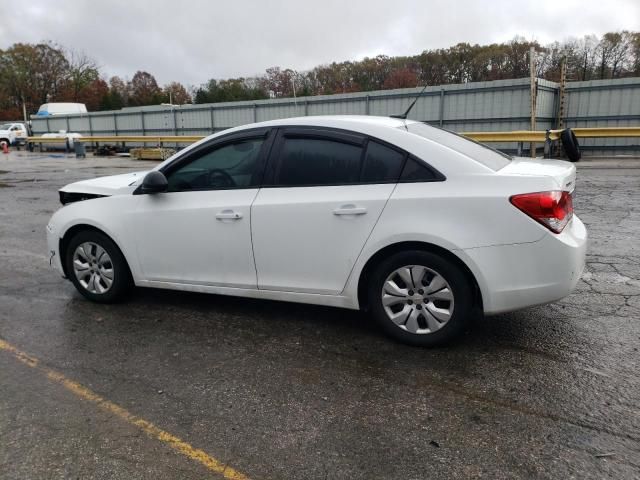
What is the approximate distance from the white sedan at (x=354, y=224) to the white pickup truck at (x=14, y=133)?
41859 mm

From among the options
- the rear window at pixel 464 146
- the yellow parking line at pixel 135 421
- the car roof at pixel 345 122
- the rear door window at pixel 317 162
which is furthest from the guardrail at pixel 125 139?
the yellow parking line at pixel 135 421

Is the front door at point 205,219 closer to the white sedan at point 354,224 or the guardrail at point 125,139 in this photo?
the white sedan at point 354,224

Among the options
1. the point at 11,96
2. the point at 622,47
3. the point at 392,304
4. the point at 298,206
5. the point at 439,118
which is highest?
the point at 622,47

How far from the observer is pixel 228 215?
4.04m

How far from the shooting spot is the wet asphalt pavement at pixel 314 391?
2508 millimetres

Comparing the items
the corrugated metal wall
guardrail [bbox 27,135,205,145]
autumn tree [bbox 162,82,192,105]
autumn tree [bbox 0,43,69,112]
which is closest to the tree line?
autumn tree [bbox 0,43,69,112]

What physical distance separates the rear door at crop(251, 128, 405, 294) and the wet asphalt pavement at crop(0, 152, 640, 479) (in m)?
0.52

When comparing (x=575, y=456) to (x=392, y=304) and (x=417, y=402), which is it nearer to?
(x=417, y=402)

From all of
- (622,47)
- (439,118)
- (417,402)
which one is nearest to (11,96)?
(439,118)

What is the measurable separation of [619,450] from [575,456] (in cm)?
23

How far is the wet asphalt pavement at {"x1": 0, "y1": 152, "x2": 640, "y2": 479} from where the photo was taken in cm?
251

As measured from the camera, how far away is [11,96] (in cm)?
6844

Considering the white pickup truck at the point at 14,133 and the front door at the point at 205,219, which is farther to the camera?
the white pickup truck at the point at 14,133

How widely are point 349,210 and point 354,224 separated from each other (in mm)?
105
